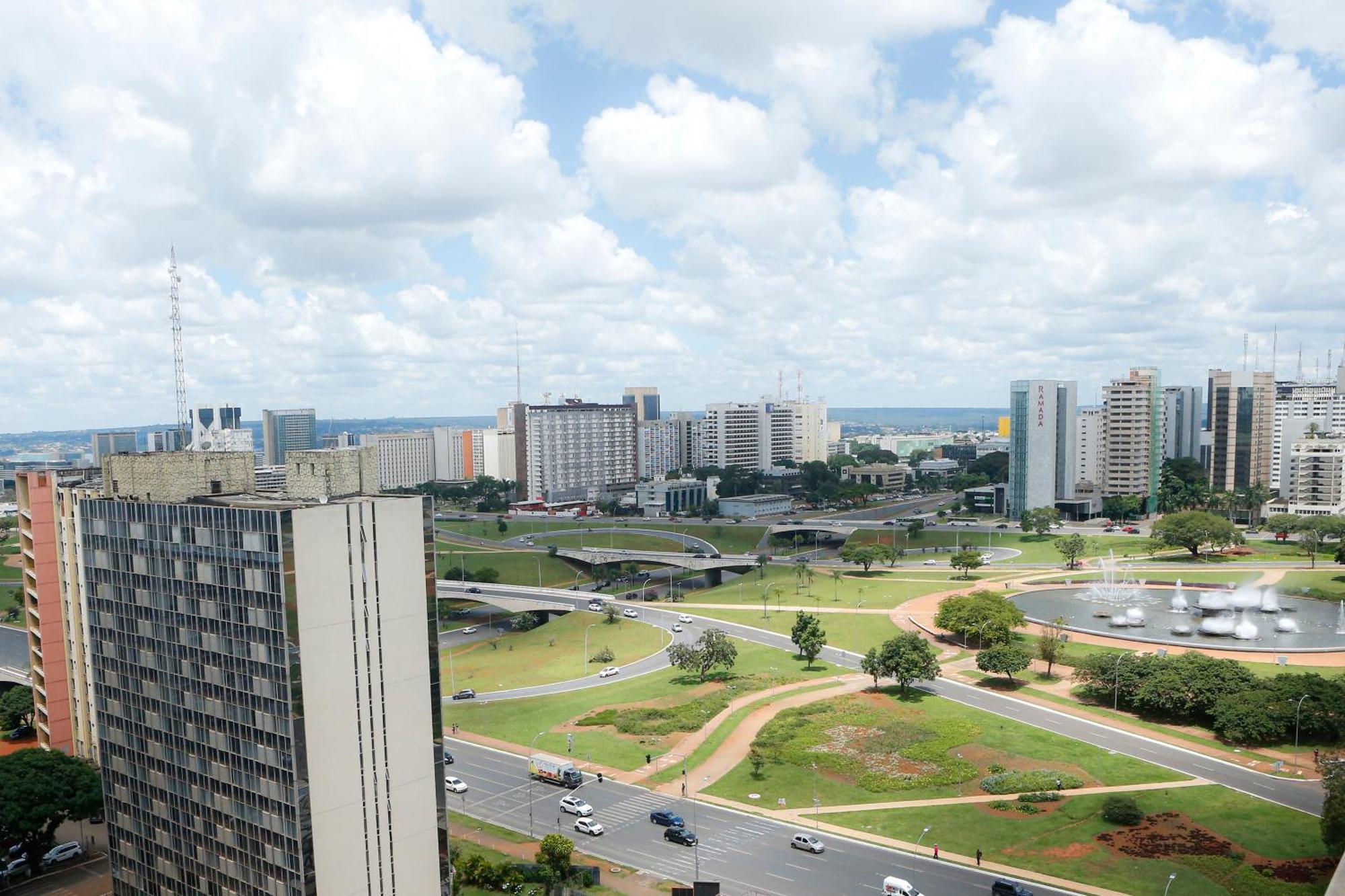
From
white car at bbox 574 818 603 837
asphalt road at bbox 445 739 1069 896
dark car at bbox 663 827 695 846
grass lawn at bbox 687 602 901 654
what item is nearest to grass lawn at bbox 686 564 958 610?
grass lawn at bbox 687 602 901 654

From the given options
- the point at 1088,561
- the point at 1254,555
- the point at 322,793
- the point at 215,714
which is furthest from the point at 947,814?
the point at 1254,555

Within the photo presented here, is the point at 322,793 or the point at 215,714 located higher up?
the point at 215,714

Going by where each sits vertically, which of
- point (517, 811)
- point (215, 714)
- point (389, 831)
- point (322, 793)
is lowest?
point (517, 811)

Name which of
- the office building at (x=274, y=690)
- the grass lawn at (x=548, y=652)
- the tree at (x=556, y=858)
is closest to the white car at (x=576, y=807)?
the tree at (x=556, y=858)

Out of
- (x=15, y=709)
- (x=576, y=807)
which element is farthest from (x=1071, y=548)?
(x=15, y=709)

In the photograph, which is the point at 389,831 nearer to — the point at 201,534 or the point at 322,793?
the point at 322,793

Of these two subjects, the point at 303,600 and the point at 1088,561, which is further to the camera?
the point at 1088,561

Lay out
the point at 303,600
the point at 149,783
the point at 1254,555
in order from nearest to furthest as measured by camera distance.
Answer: the point at 303,600
the point at 149,783
the point at 1254,555

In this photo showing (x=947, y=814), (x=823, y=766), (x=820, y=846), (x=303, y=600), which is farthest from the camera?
(x=823, y=766)
